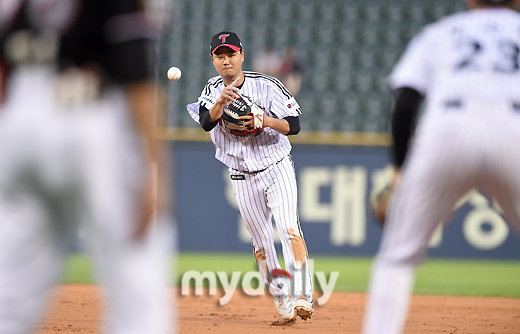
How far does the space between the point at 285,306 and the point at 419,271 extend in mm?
5153

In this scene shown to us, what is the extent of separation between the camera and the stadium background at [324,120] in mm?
10680

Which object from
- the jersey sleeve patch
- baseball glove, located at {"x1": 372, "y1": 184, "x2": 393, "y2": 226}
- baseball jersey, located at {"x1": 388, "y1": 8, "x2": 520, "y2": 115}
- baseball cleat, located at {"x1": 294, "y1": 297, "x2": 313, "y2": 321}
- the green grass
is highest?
baseball jersey, located at {"x1": 388, "y1": 8, "x2": 520, "y2": 115}

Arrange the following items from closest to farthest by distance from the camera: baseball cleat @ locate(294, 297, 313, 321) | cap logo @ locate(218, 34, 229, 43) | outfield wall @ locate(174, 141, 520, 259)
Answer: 1. baseball cleat @ locate(294, 297, 313, 321)
2. cap logo @ locate(218, 34, 229, 43)
3. outfield wall @ locate(174, 141, 520, 259)

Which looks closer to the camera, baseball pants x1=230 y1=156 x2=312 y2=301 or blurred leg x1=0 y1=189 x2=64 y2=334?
blurred leg x1=0 y1=189 x2=64 y2=334

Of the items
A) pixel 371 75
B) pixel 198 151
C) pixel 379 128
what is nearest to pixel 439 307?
pixel 198 151

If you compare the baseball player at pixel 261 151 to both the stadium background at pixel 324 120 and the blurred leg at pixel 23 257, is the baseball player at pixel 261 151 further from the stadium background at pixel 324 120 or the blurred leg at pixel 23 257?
the stadium background at pixel 324 120

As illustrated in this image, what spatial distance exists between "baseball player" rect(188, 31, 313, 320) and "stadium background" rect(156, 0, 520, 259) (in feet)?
17.0

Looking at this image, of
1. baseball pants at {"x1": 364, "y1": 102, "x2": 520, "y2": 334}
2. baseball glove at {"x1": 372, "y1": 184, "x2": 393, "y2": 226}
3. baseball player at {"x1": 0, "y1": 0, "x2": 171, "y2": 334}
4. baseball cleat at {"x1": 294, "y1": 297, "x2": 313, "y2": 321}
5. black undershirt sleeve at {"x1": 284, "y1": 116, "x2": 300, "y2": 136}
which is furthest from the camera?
black undershirt sleeve at {"x1": 284, "y1": 116, "x2": 300, "y2": 136}

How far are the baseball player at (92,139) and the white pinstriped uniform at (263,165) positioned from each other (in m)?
3.40

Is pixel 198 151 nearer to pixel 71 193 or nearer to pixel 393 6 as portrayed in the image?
pixel 393 6

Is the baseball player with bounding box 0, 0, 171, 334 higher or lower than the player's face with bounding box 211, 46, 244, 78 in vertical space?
lower

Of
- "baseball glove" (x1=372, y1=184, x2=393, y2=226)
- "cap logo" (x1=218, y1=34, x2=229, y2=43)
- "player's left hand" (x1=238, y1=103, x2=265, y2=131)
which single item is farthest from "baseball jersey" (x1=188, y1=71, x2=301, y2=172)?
"baseball glove" (x1=372, y1=184, x2=393, y2=226)

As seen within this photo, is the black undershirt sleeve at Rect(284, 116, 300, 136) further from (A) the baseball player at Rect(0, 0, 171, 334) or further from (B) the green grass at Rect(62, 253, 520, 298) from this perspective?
(A) the baseball player at Rect(0, 0, 171, 334)

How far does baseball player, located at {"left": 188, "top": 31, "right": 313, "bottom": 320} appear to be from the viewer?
525 cm
